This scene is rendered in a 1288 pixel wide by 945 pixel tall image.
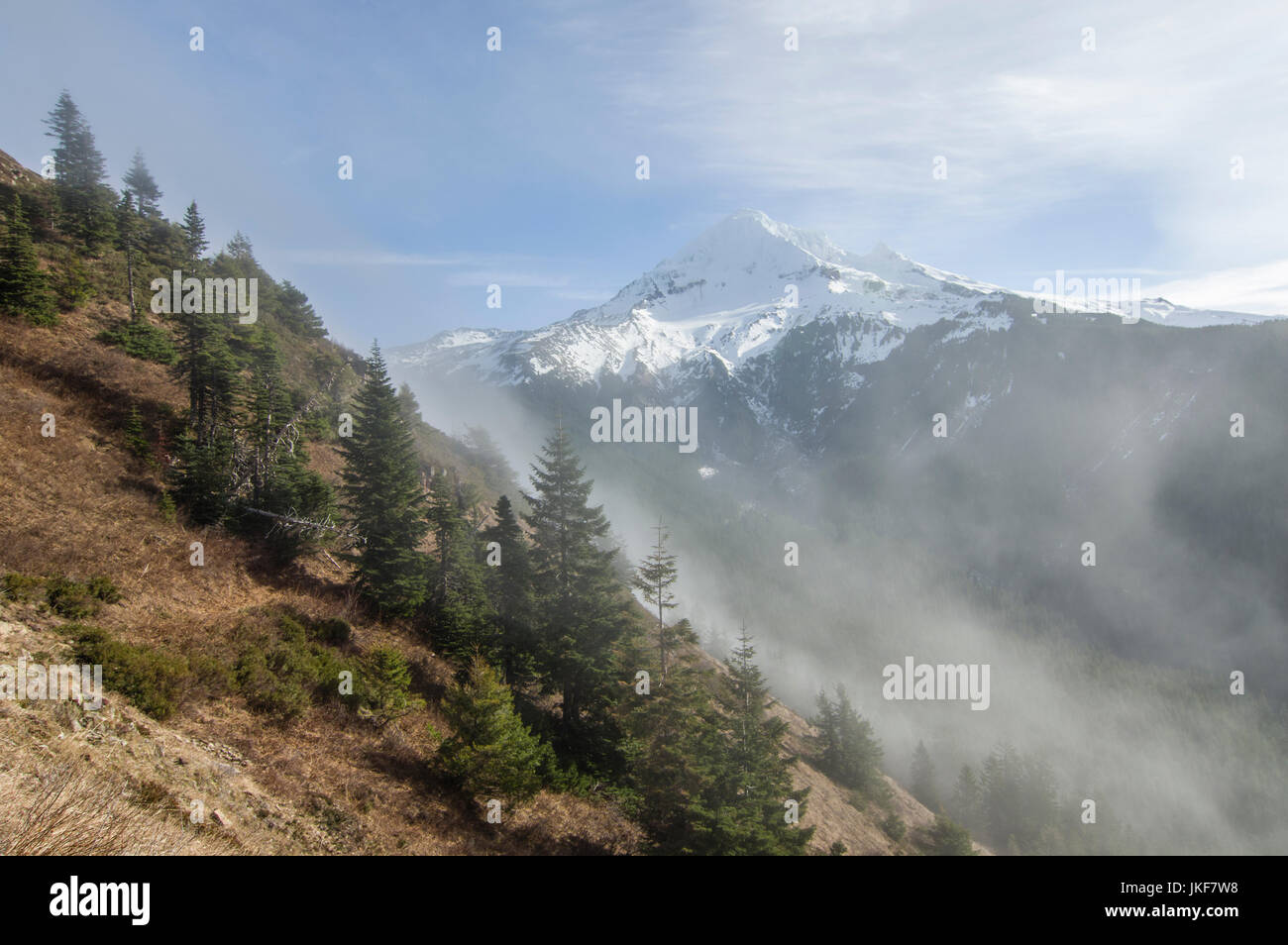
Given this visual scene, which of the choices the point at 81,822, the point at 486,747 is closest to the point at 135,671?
the point at 81,822

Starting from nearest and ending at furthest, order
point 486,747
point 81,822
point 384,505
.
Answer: point 81,822 < point 486,747 < point 384,505

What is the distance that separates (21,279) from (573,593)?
34782 millimetres

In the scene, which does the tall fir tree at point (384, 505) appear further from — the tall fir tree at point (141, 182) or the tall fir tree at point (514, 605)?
the tall fir tree at point (141, 182)

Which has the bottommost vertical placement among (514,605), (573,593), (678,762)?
(678,762)

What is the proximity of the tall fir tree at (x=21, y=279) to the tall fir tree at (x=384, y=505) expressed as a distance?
65.7 feet

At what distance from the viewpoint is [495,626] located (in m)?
24.1

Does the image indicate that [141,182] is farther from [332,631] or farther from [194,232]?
[332,631]

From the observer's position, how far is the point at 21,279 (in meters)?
29.0

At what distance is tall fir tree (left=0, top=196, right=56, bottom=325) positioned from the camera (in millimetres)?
28703

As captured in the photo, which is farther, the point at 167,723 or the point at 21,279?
the point at 21,279
